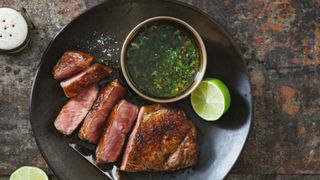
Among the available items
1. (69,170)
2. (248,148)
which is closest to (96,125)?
(69,170)

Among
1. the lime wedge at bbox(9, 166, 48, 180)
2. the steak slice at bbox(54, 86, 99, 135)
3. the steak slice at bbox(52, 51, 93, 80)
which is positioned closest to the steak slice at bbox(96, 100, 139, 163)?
the steak slice at bbox(54, 86, 99, 135)

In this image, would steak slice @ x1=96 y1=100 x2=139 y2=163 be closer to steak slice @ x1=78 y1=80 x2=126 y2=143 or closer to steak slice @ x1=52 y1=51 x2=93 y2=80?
steak slice @ x1=78 y1=80 x2=126 y2=143

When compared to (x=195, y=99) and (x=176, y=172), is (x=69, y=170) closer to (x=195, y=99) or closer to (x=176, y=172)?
(x=176, y=172)

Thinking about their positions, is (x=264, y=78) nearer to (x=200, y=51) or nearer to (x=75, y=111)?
(x=200, y=51)

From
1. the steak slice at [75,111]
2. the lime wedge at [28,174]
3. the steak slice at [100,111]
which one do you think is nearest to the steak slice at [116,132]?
the steak slice at [100,111]

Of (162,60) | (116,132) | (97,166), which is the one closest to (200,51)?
(162,60)

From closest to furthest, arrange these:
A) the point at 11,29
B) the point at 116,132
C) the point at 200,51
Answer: the point at 200,51, the point at 116,132, the point at 11,29
